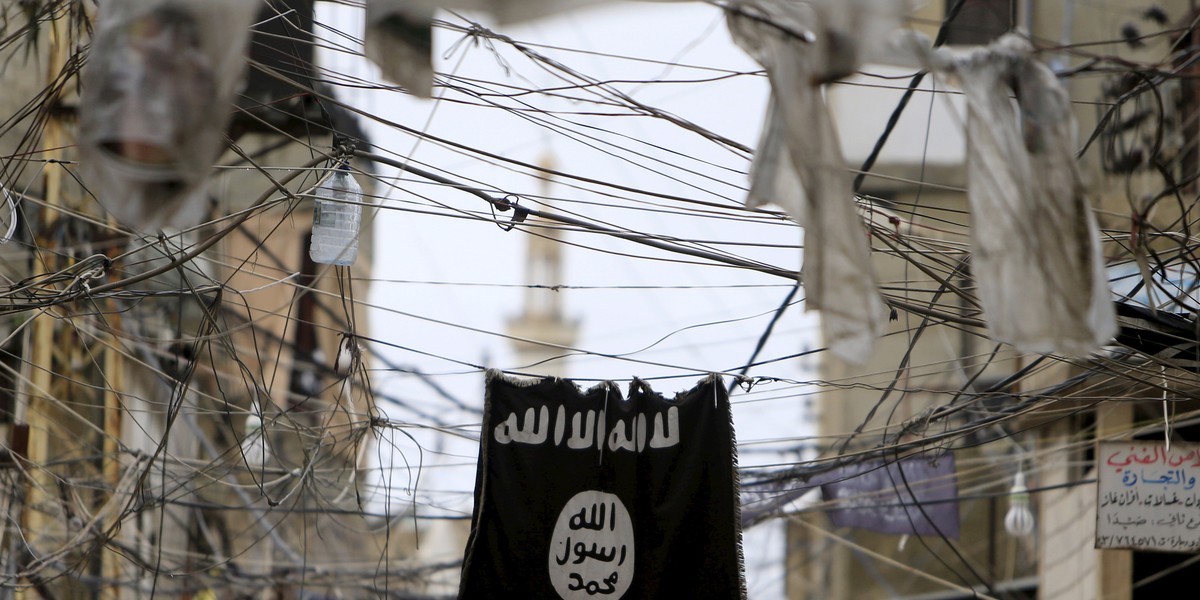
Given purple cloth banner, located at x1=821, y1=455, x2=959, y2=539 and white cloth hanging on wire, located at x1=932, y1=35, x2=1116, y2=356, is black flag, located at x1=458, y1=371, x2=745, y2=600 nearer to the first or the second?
white cloth hanging on wire, located at x1=932, y1=35, x2=1116, y2=356

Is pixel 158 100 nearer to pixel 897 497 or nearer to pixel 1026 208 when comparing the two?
pixel 1026 208

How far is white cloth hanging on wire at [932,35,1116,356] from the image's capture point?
4070 millimetres

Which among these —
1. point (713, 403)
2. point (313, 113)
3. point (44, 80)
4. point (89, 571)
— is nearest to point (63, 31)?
point (44, 80)

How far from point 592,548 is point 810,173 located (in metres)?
2.74

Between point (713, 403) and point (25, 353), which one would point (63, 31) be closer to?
point (25, 353)

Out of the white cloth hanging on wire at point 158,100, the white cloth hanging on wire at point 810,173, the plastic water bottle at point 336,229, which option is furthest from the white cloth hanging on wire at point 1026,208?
the plastic water bottle at point 336,229

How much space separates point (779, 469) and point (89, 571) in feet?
22.3

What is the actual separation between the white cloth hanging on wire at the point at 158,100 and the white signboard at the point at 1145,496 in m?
5.64

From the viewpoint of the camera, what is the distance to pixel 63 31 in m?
9.84

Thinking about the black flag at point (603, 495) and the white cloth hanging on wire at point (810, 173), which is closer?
the white cloth hanging on wire at point (810, 173)

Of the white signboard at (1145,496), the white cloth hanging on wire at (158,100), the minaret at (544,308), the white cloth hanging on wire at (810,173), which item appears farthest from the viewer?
the minaret at (544,308)

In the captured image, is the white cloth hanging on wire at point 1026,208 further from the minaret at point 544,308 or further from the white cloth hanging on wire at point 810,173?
the minaret at point 544,308

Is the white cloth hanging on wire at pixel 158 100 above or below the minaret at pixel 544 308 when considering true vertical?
below

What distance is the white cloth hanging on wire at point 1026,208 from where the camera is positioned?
4.07 m
